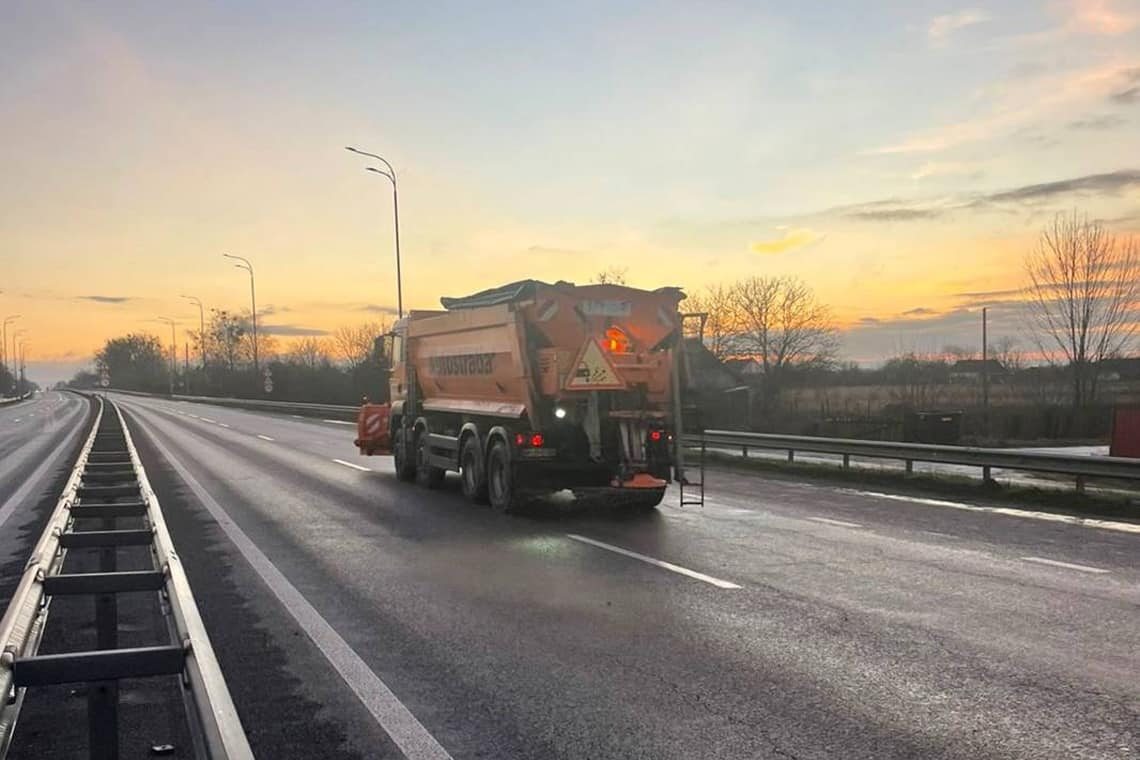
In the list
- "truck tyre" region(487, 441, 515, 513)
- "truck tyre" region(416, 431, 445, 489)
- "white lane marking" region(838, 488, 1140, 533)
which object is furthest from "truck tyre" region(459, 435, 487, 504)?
"white lane marking" region(838, 488, 1140, 533)

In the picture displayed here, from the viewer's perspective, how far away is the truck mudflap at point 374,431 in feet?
62.0

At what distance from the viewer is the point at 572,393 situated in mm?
11969

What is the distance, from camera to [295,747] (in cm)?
436

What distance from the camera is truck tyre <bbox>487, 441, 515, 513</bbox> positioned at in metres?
12.1

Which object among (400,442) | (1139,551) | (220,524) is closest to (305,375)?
(400,442)

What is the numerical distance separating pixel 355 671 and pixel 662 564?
3896mm

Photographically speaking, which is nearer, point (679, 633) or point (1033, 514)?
point (679, 633)

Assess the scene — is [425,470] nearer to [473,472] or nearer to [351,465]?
[473,472]

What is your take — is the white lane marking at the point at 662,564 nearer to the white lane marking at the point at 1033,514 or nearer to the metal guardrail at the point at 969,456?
the metal guardrail at the point at 969,456

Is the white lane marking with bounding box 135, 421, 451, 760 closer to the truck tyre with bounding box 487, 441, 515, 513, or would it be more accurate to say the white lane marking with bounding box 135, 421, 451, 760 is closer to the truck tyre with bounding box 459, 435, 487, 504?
the truck tyre with bounding box 487, 441, 515, 513

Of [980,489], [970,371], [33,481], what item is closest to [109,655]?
[980,489]

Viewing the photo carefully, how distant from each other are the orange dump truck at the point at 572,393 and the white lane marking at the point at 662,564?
66.0 inches

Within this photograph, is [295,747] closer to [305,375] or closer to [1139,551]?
[1139,551]

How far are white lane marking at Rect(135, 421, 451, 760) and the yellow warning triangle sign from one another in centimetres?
450
